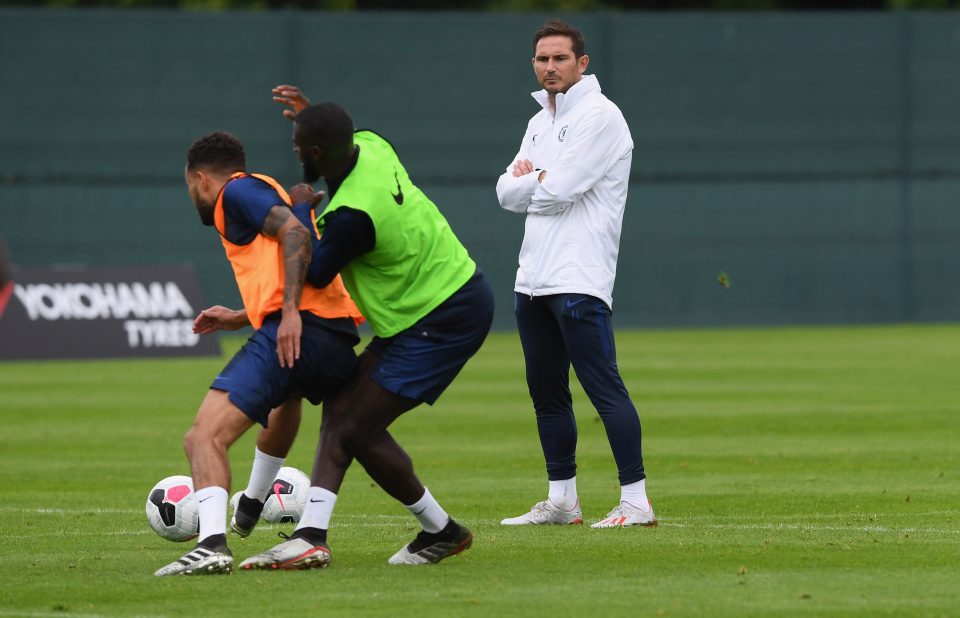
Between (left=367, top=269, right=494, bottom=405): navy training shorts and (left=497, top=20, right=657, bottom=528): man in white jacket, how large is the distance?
1.11m

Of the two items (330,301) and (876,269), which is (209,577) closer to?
(330,301)

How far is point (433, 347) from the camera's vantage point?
7648 millimetres

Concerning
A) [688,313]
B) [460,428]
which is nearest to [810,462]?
[460,428]

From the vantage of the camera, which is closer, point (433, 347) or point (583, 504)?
point (433, 347)

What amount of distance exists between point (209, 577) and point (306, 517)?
1.76 ft

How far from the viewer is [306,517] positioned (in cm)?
760

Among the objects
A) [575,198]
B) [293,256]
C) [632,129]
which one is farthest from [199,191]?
[632,129]

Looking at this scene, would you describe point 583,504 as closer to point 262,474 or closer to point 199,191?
point 262,474

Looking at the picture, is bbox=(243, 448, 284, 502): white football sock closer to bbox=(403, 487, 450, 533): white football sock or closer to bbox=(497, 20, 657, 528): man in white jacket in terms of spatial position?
bbox=(403, 487, 450, 533): white football sock

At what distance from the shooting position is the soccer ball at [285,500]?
9.30 meters

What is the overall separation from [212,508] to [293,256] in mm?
1088

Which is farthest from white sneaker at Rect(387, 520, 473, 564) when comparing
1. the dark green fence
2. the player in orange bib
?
the dark green fence

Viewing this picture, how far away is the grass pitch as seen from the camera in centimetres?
682

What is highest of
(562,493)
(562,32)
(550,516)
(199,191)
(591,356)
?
(562,32)
